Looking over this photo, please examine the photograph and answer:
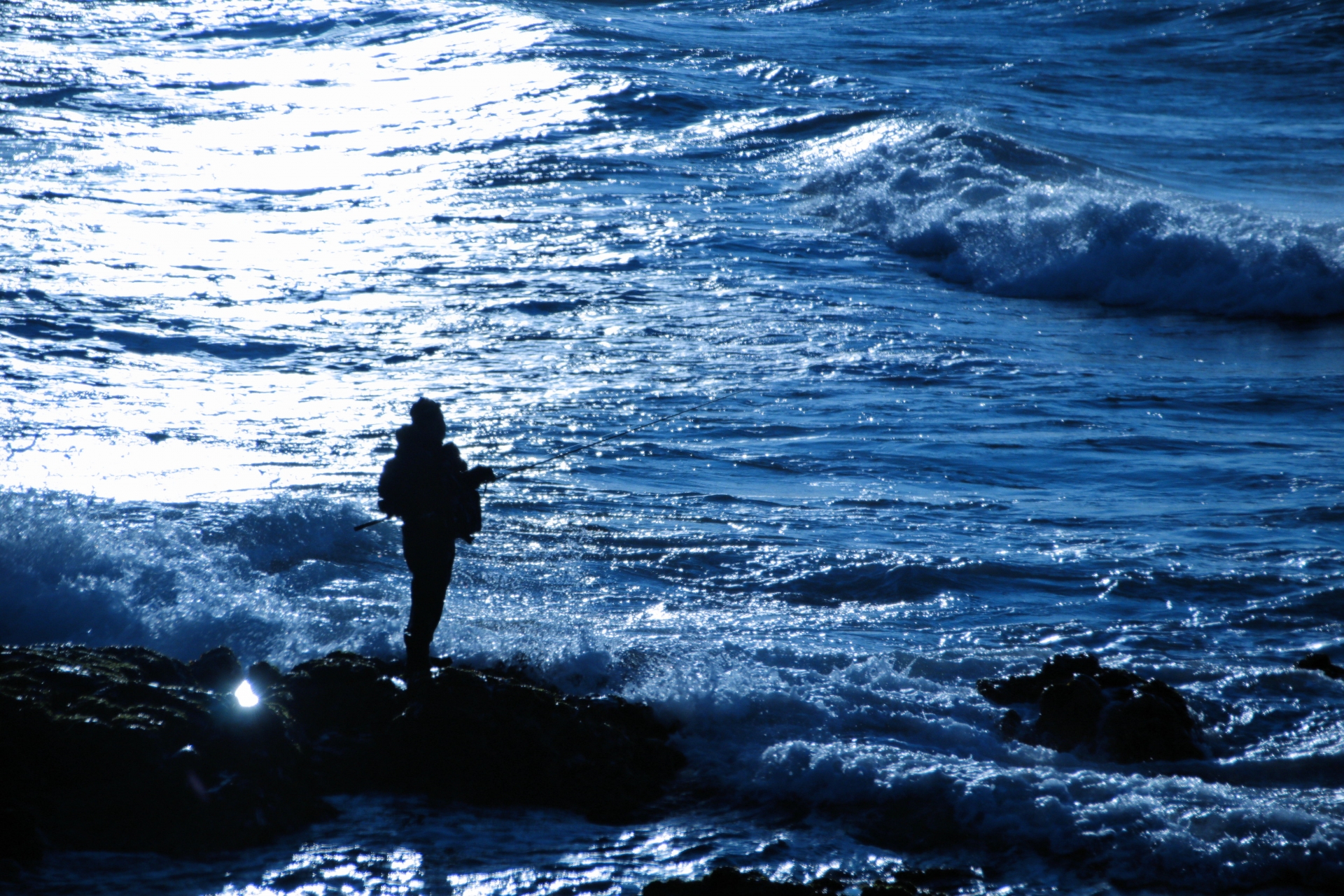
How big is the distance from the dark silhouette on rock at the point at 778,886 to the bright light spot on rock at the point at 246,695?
159 centimetres

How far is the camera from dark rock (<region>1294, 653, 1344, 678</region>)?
5.71 meters

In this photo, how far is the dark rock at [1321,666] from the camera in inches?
225

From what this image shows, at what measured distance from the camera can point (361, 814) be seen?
4441mm

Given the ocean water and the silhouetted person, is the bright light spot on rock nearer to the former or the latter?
the ocean water

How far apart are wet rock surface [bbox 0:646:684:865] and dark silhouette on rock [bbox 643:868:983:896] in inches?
27.1

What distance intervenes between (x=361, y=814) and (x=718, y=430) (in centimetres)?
581

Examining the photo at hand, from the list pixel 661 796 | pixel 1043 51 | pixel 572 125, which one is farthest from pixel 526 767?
pixel 1043 51

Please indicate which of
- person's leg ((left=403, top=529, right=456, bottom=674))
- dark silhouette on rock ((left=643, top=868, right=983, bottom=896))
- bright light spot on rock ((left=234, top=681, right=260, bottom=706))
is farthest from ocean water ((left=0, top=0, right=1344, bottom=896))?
person's leg ((left=403, top=529, right=456, bottom=674))

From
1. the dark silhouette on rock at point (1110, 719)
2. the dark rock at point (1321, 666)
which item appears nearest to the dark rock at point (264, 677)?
the dark silhouette on rock at point (1110, 719)

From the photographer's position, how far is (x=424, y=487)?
5188 millimetres

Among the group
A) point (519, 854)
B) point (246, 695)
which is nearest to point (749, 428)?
point (246, 695)

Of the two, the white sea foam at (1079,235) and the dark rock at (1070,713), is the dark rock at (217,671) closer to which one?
the dark rock at (1070,713)

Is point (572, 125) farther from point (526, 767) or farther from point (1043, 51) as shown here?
point (526, 767)

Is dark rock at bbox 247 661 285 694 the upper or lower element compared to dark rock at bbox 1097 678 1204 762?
upper
